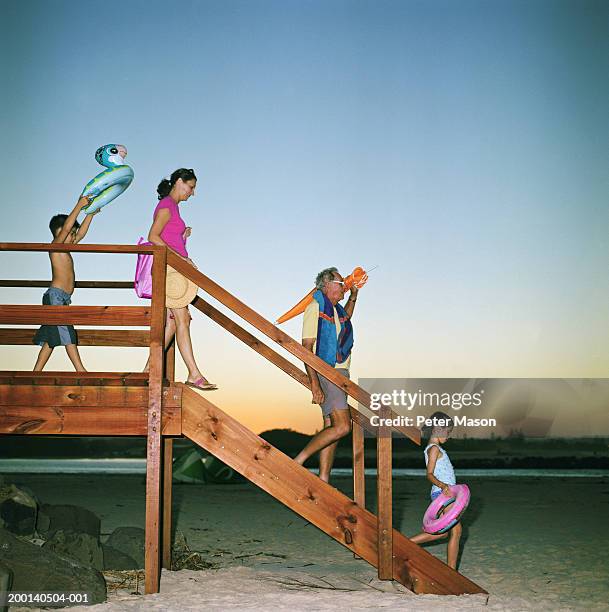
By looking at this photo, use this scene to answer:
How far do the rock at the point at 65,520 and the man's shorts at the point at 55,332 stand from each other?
2.29 metres

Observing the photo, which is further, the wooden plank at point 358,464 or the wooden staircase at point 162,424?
the wooden plank at point 358,464

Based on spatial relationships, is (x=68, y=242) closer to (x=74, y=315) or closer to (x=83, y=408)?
(x=74, y=315)

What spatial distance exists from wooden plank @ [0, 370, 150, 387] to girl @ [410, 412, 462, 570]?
8.17 feet

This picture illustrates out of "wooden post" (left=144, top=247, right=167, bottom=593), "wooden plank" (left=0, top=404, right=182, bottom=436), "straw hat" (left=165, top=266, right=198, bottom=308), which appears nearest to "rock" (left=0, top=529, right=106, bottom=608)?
"wooden post" (left=144, top=247, right=167, bottom=593)

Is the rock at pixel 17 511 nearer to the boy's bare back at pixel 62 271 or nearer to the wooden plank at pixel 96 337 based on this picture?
the wooden plank at pixel 96 337

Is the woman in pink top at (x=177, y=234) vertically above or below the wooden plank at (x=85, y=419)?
above

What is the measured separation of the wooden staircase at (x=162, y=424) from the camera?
6.89 metres

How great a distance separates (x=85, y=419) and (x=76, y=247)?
1425mm

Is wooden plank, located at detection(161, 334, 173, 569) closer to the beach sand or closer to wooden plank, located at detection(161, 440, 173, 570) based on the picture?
wooden plank, located at detection(161, 440, 173, 570)

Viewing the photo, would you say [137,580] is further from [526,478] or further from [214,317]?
[526,478]

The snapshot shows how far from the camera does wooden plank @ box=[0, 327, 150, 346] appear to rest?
26.2 ft

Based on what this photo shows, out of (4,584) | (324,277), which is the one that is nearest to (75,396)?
(4,584)

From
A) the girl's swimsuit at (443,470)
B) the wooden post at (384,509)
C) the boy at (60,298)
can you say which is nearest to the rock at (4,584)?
the boy at (60,298)

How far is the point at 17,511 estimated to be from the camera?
8.80m
